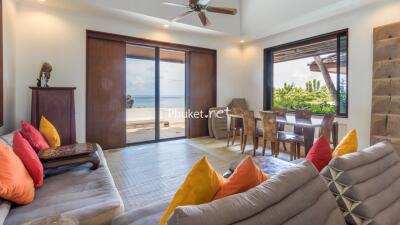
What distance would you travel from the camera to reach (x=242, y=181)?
106cm

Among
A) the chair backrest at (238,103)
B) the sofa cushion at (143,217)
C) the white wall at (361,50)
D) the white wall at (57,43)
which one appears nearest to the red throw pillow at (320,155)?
the sofa cushion at (143,217)

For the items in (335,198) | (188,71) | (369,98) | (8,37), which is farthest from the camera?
(188,71)

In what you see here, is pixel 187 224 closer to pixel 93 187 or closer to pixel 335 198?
pixel 335 198

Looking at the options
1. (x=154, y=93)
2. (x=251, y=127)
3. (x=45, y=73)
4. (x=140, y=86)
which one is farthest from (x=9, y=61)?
(x=251, y=127)

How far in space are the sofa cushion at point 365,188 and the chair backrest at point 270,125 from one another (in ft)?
8.55

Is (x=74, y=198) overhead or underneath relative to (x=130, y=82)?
underneath

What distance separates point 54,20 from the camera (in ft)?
14.0

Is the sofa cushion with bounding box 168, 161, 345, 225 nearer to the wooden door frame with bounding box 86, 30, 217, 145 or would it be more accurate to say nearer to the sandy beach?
the wooden door frame with bounding box 86, 30, 217, 145

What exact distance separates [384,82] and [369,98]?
388 mm

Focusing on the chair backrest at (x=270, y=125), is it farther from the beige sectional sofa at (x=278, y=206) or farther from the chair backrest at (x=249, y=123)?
the beige sectional sofa at (x=278, y=206)

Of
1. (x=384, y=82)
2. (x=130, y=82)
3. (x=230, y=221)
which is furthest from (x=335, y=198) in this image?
(x=130, y=82)

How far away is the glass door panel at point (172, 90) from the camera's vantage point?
19.2 feet

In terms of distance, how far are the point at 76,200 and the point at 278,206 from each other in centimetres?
145

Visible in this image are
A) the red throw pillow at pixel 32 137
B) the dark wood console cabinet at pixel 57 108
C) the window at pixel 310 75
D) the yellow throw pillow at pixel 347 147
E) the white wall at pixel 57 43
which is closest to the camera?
the yellow throw pillow at pixel 347 147
